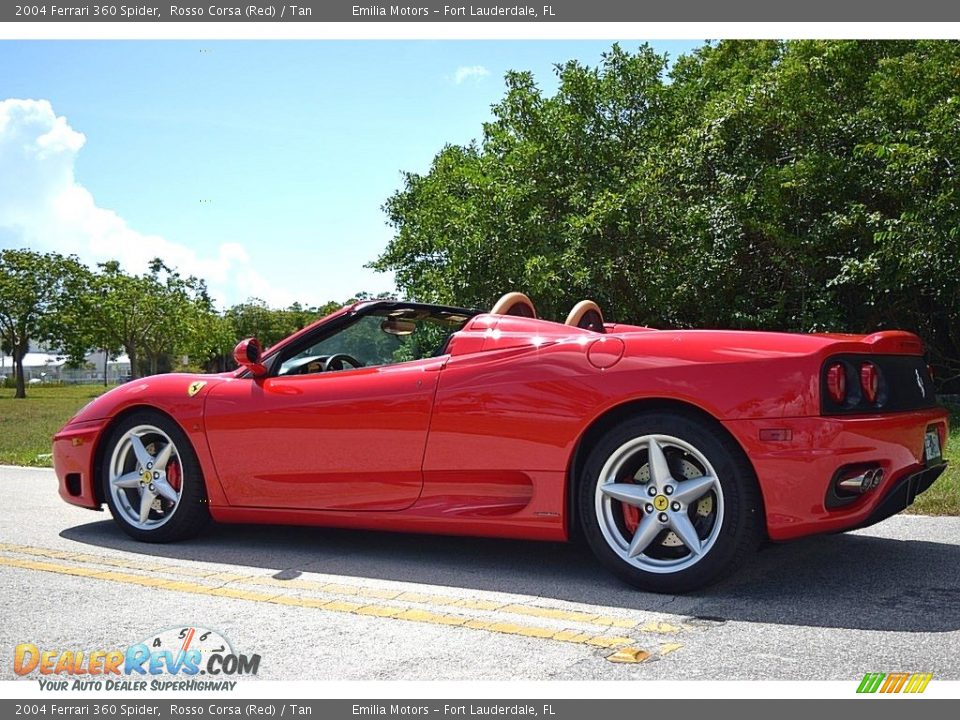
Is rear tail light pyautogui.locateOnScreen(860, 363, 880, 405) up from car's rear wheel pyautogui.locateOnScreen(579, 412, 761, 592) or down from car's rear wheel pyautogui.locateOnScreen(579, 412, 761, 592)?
up

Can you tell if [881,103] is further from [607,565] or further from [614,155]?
[607,565]

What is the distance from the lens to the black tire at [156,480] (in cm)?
541

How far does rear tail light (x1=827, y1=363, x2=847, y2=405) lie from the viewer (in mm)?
3947

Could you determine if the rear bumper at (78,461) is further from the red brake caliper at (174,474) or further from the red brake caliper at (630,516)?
the red brake caliper at (630,516)

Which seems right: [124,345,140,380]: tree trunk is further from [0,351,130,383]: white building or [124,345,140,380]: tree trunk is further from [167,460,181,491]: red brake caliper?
[167,460,181,491]: red brake caliper

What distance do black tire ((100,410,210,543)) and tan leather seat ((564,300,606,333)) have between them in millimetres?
2148

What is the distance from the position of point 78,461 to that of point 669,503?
11.5ft

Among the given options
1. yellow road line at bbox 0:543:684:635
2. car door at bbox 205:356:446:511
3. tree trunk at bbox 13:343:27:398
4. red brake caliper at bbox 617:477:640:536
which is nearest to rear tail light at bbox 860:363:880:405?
red brake caliper at bbox 617:477:640:536

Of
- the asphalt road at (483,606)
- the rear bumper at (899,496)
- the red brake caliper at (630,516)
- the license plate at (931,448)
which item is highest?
the license plate at (931,448)

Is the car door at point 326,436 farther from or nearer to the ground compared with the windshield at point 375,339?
nearer to the ground

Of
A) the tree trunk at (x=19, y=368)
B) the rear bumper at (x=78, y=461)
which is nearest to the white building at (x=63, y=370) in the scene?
the tree trunk at (x=19, y=368)

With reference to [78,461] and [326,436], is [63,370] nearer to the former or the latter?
[78,461]

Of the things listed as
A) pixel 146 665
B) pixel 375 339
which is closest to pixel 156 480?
pixel 375 339
